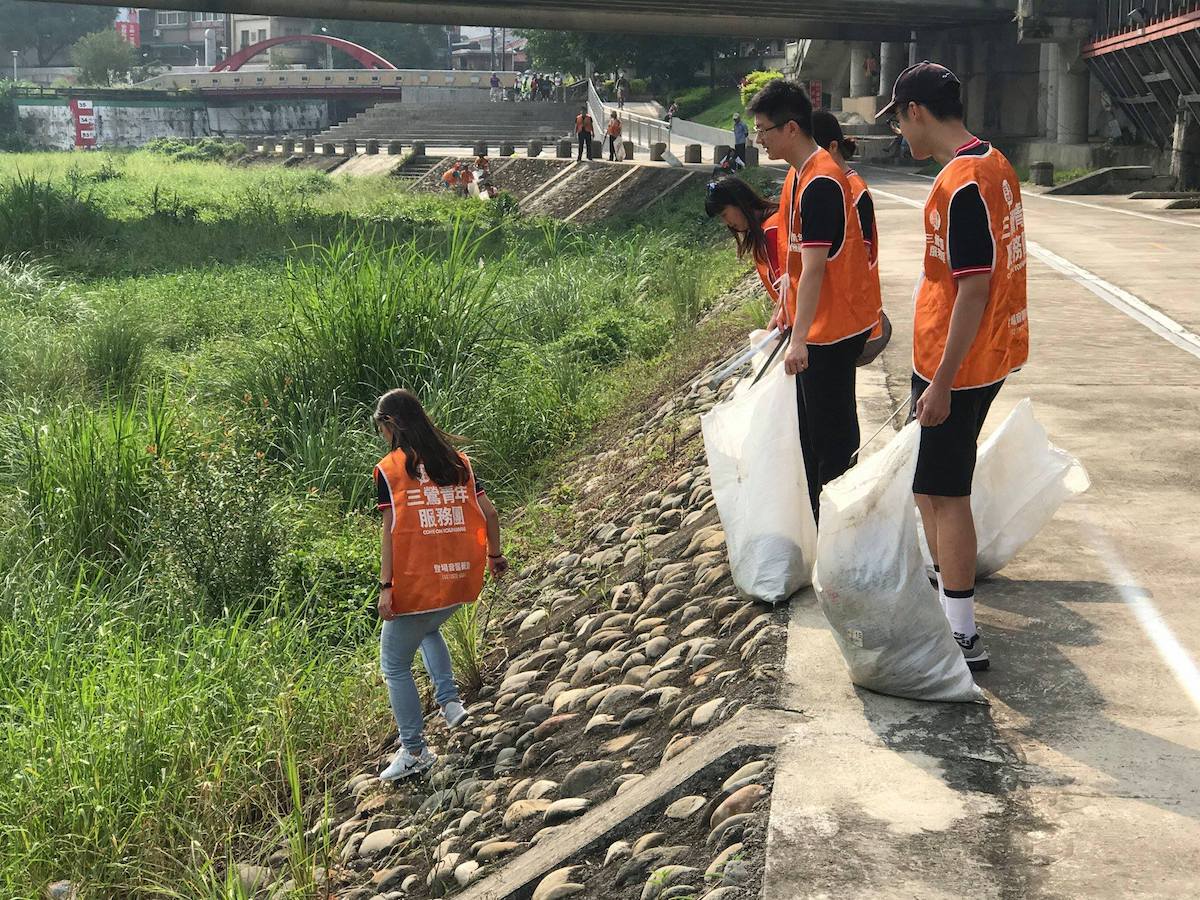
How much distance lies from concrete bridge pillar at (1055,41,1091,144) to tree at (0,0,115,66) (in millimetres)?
103162

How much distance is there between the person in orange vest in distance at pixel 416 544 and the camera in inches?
191

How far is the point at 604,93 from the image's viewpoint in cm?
6469

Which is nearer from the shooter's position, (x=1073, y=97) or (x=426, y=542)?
(x=426, y=542)

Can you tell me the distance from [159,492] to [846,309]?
4744 millimetres

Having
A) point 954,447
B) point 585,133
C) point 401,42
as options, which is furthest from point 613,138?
point 401,42

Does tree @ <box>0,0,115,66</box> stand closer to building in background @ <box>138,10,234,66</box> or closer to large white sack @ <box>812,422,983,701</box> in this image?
building in background @ <box>138,10,234,66</box>

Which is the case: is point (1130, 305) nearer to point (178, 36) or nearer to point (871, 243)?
point (871, 243)

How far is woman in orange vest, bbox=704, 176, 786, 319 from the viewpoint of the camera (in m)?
5.20

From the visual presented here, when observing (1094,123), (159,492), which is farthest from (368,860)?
(1094,123)

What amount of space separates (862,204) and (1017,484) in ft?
3.68

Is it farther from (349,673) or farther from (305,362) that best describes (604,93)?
(349,673)

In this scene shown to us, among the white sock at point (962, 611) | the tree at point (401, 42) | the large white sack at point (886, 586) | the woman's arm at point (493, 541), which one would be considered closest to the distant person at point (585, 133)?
the woman's arm at point (493, 541)

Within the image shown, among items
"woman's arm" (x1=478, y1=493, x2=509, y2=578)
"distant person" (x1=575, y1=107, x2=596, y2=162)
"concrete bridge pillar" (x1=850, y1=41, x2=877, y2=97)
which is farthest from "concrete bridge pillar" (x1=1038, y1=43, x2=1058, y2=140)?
"woman's arm" (x1=478, y1=493, x2=509, y2=578)

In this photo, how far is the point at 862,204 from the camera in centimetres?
478
